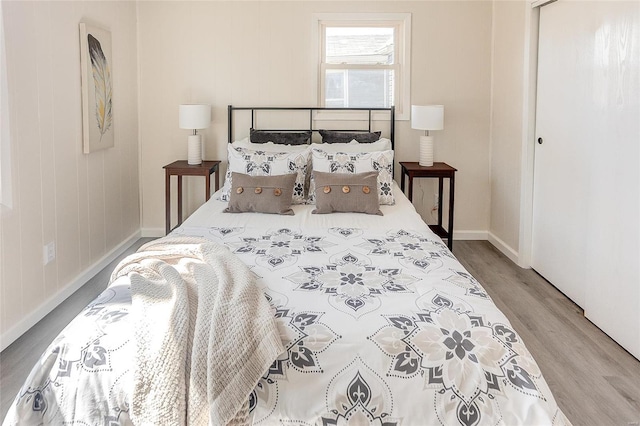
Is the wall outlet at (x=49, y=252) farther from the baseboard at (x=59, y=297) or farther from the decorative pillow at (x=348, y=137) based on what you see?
the decorative pillow at (x=348, y=137)

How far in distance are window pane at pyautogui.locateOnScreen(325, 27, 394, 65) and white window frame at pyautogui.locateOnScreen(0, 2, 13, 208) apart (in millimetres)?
2737

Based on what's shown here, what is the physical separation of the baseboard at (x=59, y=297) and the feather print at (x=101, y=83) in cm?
96

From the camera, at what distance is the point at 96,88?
12.7ft

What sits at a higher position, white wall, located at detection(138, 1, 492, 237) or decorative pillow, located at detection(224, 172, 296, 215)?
white wall, located at detection(138, 1, 492, 237)

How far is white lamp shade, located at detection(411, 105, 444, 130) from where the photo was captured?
4.49 m

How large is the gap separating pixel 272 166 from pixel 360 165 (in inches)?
24.2

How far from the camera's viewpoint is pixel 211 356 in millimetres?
1685

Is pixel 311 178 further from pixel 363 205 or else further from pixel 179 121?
pixel 179 121

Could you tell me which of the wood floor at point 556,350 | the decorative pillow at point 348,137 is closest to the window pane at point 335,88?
the decorative pillow at point 348,137

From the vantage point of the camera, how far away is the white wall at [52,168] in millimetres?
2893

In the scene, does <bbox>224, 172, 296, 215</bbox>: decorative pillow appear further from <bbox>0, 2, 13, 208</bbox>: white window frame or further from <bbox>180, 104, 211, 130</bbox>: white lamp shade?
<bbox>0, 2, 13, 208</bbox>: white window frame

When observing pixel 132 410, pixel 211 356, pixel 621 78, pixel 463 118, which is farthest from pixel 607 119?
pixel 132 410

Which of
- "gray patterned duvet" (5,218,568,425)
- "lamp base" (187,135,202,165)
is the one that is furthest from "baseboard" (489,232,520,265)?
"lamp base" (187,135,202,165)

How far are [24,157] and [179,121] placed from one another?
1753mm
